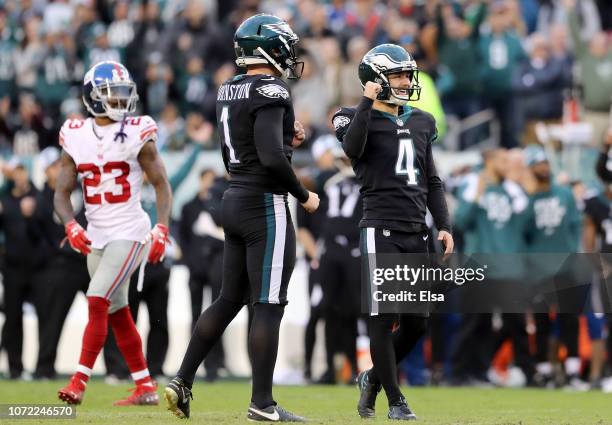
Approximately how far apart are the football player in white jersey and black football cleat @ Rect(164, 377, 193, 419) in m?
1.36

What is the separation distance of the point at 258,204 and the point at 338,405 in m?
2.71

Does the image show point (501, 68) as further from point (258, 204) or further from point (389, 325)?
point (258, 204)

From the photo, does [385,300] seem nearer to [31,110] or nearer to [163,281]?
[163,281]

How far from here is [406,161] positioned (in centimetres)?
808

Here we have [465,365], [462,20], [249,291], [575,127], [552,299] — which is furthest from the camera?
[462,20]

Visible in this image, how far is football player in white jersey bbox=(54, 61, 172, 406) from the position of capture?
905 centimetres

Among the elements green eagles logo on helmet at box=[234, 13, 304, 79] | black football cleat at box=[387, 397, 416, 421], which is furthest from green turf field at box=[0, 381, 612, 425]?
green eagles logo on helmet at box=[234, 13, 304, 79]

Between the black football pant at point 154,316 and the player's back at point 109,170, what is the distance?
11.8ft

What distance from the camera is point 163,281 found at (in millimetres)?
12930

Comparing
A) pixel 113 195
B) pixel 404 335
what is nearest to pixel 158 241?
pixel 113 195

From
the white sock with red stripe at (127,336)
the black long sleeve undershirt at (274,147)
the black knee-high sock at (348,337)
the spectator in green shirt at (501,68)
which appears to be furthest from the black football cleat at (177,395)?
the spectator in green shirt at (501,68)

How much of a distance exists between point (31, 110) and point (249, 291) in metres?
10.8

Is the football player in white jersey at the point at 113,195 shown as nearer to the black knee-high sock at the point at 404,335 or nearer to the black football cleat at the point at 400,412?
the black knee-high sock at the point at 404,335

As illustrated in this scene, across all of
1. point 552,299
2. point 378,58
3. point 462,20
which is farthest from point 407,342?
point 462,20
